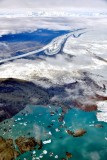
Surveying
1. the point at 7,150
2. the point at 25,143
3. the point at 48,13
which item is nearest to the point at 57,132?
the point at 25,143

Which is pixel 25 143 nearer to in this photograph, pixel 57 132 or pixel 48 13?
pixel 57 132

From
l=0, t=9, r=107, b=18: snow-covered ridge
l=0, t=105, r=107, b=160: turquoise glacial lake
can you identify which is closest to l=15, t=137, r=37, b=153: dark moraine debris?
l=0, t=105, r=107, b=160: turquoise glacial lake

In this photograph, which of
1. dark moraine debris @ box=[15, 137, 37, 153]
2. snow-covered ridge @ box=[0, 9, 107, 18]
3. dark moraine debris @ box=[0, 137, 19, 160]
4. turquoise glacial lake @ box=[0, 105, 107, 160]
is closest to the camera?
dark moraine debris @ box=[0, 137, 19, 160]

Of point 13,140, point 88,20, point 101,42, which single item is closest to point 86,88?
point 13,140

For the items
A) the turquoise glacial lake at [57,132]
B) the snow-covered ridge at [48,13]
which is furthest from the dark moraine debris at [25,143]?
the snow-covered ridge at [48,13]

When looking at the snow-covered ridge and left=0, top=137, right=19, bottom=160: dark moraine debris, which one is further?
the snow-covered ridge

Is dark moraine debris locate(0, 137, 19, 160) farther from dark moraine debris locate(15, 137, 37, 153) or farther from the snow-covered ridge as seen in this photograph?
the snow-covered ridge
